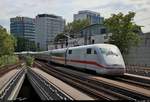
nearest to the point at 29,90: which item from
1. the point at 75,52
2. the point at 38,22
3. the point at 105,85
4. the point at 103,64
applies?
the point at 75,52

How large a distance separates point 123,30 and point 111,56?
20093mm

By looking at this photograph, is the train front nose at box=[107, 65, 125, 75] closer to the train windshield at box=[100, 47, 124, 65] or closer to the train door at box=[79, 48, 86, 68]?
the train windshield at box=[100, 47, 124, 65]

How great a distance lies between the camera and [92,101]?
53.6 feet

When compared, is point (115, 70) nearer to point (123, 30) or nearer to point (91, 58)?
point (91, 58)

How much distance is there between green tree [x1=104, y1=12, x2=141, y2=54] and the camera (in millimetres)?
50519

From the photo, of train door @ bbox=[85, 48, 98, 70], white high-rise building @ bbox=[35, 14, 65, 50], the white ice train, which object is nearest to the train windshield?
the white ice train

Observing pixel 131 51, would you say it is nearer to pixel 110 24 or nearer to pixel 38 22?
pixel 110 24

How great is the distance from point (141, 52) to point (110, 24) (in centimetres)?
682

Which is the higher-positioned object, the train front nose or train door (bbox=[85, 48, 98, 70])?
train door (bbox=[85, 48, 98, 70])

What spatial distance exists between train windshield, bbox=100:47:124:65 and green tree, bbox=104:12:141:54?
1794 cm

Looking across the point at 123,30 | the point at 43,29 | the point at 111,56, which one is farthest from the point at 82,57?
the point at 43,29

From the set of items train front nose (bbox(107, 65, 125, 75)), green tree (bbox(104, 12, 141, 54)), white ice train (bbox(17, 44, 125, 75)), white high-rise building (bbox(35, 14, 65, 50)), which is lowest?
train front nose (bbox(107, 65, 125, 75))

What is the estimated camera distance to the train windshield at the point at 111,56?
102 ft

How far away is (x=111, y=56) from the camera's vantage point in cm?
3175
